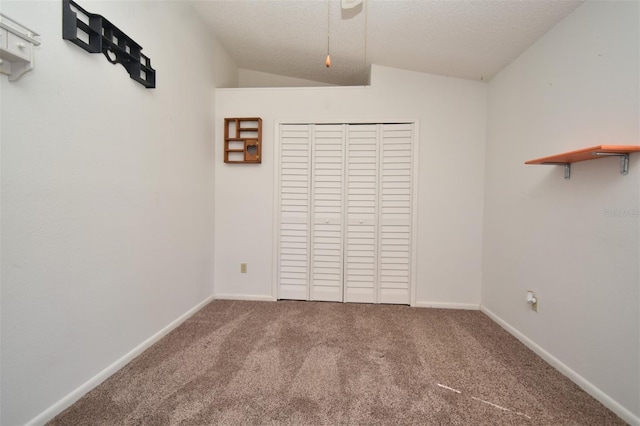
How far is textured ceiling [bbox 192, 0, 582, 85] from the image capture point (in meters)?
1.80

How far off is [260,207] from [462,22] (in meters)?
2.32

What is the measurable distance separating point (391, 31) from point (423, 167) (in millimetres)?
1249

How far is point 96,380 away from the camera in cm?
148

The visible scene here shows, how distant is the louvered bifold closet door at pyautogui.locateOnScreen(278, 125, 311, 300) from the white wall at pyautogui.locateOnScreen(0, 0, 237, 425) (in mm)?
938

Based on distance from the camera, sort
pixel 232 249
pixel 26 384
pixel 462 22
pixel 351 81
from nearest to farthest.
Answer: pixel 26 384 < pixel 462 22 < pixel 232 249 < pixel 351 81

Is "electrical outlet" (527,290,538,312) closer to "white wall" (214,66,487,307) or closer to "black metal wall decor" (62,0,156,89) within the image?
"white wall" (214,66,487,307)

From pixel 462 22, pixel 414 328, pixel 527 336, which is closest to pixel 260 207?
pixel 414 328

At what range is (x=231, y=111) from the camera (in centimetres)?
288

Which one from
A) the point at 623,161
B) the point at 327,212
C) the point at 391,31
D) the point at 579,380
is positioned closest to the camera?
the point at 623,161

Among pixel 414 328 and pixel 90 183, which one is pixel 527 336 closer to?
pixel 414 328

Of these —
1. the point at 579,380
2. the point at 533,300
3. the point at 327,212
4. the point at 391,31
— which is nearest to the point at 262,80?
the point at 391,31

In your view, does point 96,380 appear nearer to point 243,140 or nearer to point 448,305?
point 243,140

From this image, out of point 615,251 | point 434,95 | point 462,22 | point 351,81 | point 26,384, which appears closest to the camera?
point 26,384

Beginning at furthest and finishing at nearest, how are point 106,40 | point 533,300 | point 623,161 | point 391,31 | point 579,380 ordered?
point 391,31 → point 533,300 → point 579,380 → point 106,40 → point 623,161
